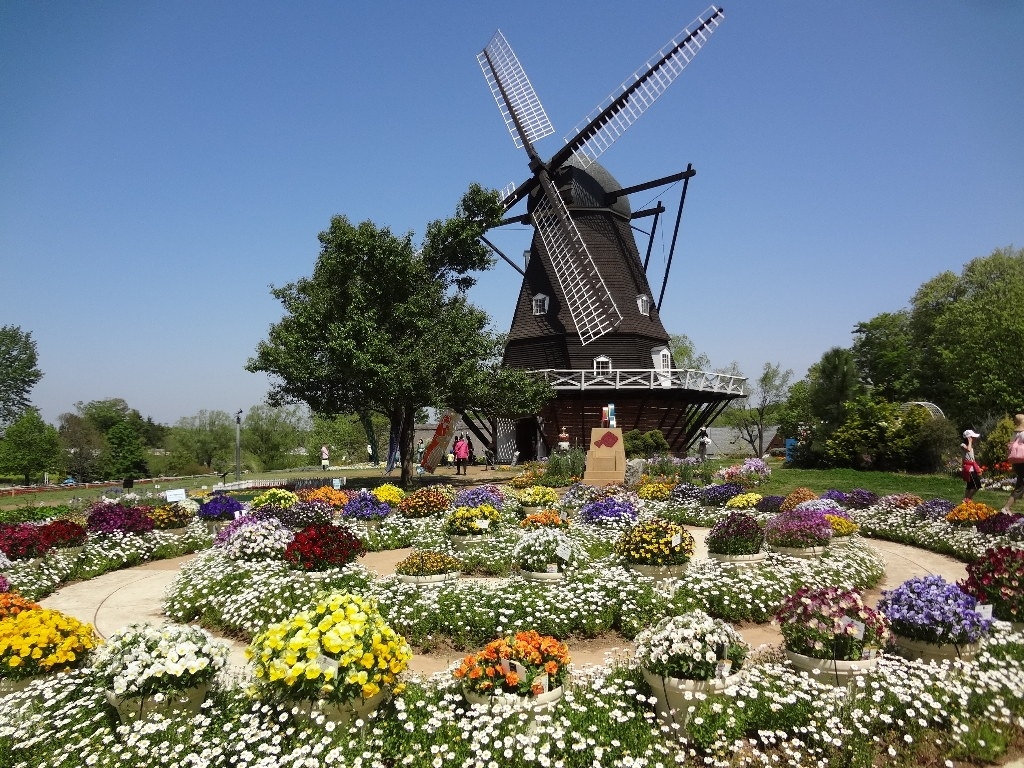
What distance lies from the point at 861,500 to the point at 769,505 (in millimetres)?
2587

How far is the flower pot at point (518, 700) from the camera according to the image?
4.98 meters

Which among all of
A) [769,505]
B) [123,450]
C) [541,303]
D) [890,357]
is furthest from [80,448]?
[890,357]

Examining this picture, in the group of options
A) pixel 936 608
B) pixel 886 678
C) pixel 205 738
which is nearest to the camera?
pixel 205 738

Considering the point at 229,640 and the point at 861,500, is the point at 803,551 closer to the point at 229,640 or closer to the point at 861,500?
the point at 861,500

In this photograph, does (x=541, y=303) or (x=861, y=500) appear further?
(x=541, y=303)

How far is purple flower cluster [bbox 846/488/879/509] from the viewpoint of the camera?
53.3 ft

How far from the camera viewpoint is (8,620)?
6.01 meters

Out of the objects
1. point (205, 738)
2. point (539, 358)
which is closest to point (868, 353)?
point (539, 358)

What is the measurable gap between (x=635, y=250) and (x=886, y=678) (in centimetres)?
3025

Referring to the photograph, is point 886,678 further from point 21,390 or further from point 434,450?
point 21,390

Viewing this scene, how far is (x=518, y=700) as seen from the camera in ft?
16.4

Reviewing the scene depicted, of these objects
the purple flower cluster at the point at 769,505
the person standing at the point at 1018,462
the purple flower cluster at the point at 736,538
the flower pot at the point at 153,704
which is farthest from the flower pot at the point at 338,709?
the person standing at the point at 1018,462

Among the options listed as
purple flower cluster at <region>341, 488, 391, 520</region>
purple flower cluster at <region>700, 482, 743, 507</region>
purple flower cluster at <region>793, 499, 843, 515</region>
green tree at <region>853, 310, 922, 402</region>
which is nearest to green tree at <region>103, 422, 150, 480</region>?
purple flower cluster at <region>341, 488, 391, 520</region>

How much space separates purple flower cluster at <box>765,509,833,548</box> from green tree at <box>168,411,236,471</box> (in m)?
53.2
